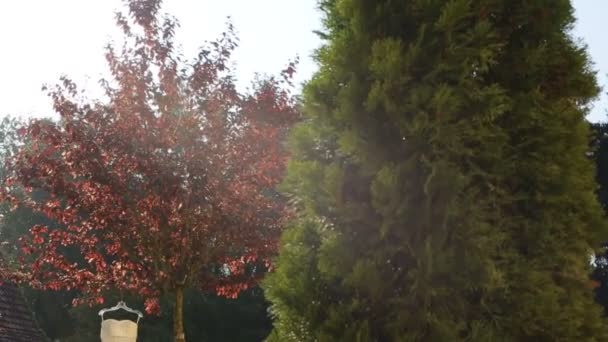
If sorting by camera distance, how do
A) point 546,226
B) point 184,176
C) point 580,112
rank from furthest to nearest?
point 184,176 → point 580,112 → point 546,226

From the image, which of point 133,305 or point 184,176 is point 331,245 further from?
point 133,305

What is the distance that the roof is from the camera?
1515cm

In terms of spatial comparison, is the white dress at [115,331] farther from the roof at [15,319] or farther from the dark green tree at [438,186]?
the dark green tree at [438,186]

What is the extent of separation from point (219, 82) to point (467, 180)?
7905 millimetres

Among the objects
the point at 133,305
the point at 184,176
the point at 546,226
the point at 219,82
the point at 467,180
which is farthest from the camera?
the point at 133,305

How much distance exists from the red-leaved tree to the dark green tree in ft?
19.4

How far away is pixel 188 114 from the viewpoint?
11.7 metres

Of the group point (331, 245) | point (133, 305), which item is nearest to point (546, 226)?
point (331, 245)

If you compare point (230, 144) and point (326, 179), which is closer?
point (326, 179)

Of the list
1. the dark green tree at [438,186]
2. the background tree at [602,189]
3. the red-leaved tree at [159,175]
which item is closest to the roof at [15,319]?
the red-leaved tree at [159,175]

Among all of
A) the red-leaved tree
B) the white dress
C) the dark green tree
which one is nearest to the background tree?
the red-leaved tree

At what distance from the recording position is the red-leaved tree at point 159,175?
10.9m

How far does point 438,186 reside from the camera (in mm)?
4773

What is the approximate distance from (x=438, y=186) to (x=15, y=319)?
42.9 ft
